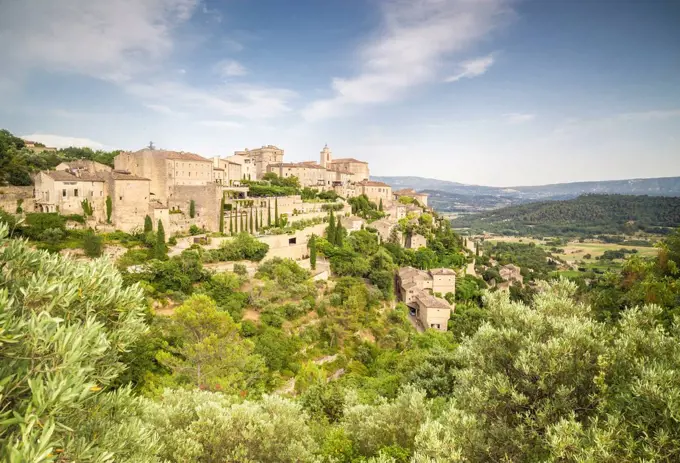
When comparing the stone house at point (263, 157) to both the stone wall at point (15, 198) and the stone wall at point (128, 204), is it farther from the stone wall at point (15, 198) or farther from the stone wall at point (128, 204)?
the stone wall at point (15, 198)

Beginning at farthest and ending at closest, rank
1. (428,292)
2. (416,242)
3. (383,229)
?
(416,242) → (383,229) → (428,292)

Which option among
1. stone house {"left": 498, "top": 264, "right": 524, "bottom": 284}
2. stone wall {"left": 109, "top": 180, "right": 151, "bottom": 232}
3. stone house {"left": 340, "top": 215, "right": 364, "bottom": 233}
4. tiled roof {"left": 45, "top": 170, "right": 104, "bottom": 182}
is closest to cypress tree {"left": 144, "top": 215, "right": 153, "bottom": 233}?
stone wall {"left": 109, "top": 180, "right": 151, "bottom": 232}

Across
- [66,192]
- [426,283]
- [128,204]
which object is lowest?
[426,283]

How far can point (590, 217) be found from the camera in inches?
6122

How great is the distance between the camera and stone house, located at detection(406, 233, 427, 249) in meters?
58.1

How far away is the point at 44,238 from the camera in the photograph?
29656 millimetres

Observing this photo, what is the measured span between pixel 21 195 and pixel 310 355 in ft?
101

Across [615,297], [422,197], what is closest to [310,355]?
[615,297]

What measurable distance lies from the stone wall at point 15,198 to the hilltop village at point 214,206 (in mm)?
507

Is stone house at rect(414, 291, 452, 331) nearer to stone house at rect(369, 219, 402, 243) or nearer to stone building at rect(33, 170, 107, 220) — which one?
stone house at rect(369, 219, 402, 243)

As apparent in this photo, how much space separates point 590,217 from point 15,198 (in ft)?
601

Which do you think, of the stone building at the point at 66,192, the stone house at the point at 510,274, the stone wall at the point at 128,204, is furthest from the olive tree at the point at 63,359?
the stone house at the point at 510,274

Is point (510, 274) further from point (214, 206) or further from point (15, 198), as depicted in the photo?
point (15, 198)

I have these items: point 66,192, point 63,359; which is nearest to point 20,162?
point 66,192
